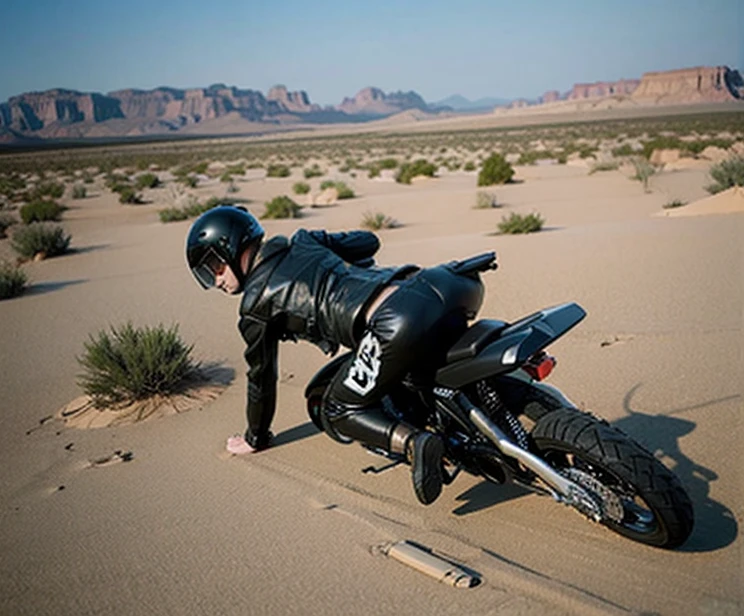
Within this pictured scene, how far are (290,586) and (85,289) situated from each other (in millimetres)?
7858

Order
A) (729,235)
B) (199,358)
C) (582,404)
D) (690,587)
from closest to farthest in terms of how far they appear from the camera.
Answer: (690,587) < (582,404) < (199,358) < (729,235)

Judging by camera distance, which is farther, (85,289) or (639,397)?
(85,289)

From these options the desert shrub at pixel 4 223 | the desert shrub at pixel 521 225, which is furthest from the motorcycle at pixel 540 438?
the desert shrub at pixel 4 223

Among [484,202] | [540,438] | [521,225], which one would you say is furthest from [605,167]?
[540,438]

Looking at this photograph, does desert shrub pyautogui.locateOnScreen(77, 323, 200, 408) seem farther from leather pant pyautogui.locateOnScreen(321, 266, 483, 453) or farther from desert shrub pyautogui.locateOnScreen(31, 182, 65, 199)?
desert shrub pyautogui.locateOnScreen(31, 182, 65, 199)

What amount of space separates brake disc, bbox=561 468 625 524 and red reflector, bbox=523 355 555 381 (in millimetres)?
405

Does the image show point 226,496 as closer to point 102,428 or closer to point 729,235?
point 102,428

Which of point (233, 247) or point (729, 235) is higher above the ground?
point (233, 247)

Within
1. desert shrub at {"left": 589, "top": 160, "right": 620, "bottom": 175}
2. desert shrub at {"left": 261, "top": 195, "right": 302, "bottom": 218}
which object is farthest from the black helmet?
desert shrub at {"left": 589, "top": 160, "right": 620, "bottom": 175}

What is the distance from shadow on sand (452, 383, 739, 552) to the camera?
277 cm

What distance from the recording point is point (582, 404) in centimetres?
420

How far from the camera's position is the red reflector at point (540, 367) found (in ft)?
8.88

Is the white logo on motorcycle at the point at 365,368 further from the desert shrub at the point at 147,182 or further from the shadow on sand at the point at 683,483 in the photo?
the desert shrub at the point at 147,182

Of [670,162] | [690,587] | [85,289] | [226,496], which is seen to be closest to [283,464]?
[226,496]
